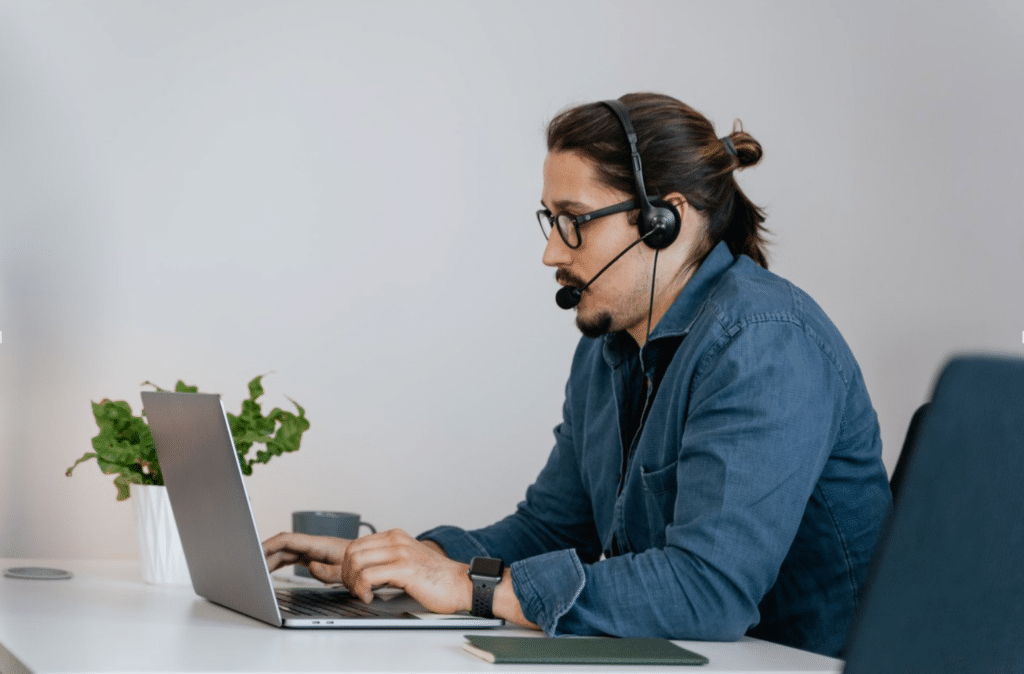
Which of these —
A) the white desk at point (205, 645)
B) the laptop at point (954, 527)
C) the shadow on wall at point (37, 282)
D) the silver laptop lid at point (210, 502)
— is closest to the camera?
the laptop at point (954, 527)

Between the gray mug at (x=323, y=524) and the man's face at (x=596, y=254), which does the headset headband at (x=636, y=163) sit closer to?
the man's face at (x=596, y=254)

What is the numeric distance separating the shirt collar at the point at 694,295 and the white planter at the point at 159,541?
71 centimetres

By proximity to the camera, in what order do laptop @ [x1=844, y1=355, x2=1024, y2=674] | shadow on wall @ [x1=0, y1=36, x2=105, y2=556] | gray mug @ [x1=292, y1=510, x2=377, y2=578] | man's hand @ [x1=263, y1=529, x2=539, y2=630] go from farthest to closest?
shadow on wall @ [x1=0, y1=36, x2=105, y2=556] < gray mug @ [x1=292, y1=510, x2=377, y2=578] < man's hand @ [x1=263, y1=529, x2=539, y2=630] < laptop @ [x1=844, y1=355, x2=1024, y2=674]

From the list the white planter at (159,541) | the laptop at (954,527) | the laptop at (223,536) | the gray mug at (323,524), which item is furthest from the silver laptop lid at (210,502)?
the laptop at (954,527)

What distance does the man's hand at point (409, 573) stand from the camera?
4.11ft

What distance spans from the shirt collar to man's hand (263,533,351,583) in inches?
20.6

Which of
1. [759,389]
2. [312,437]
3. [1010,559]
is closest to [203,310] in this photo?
[312,437]

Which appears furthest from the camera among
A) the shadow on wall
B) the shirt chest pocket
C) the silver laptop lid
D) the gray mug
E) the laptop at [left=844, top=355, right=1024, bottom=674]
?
the shadow on wall

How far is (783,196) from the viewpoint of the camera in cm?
273

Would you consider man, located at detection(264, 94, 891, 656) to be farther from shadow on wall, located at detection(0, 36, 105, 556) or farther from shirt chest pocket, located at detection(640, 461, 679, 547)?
shadow on wall, located at detection(0, 36, 105, 556)

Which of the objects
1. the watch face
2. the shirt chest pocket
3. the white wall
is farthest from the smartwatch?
the white wall

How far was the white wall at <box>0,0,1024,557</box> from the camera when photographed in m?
2.19

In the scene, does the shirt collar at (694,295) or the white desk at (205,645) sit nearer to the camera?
the white desk at (205,645)

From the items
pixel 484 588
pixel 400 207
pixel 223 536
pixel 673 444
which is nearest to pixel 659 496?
pixel 673 444
